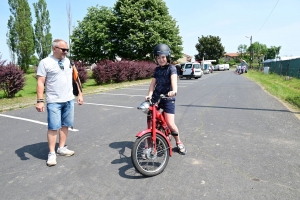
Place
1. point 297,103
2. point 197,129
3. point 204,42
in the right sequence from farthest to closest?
point 204,42 → point 297,103 → point 197,129

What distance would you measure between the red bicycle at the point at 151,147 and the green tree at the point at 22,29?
51.3 metres

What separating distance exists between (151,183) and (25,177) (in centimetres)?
169

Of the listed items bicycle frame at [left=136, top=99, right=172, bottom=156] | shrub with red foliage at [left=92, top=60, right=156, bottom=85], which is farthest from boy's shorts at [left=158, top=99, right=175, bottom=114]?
shrub with red foliage at [left=92, top=60, right=156, bottom=85]

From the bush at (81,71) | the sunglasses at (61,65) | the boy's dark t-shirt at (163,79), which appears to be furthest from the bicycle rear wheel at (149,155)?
the bush at (81,71)

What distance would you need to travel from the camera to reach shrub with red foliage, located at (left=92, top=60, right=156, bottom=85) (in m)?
17.7

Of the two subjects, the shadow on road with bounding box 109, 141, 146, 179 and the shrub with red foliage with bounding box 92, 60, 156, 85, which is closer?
the shadow on road with bounding box 109, 141, 146, 179

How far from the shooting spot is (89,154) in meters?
3.90

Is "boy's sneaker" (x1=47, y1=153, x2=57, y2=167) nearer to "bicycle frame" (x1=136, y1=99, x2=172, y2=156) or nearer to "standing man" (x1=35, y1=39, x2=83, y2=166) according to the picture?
"standing man" (x1=35, y1=39, x2=83, y2=166)

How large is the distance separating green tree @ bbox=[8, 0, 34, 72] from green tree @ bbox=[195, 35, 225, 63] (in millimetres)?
47367

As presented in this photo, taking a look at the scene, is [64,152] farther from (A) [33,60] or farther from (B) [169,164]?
(A) [33,60]

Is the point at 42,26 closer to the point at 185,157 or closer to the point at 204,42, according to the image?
the point at 204,42

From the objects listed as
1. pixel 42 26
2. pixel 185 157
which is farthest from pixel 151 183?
pixel 42 26

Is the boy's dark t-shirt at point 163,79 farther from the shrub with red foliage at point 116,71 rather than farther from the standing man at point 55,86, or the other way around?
the shrub with red foliage at point 116,71

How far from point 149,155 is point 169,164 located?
473 millimetres
